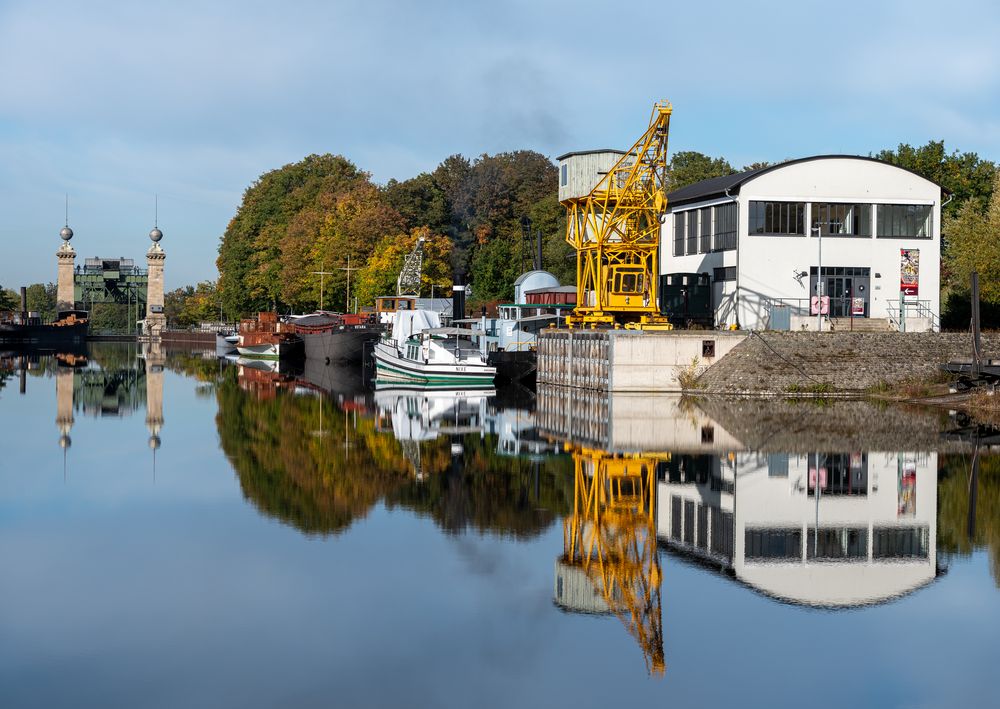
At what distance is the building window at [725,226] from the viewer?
167 ft

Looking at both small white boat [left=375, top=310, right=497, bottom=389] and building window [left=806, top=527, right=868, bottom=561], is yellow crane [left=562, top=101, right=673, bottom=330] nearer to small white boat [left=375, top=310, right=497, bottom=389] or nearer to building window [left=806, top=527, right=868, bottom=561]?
small white boat [left=375, top=310, right=497, bottom=389]

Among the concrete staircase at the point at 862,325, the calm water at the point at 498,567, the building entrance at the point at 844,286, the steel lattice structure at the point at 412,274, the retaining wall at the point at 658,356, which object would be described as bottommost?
the calm water at the point at 498,567

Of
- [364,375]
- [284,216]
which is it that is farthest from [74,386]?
[284,216]

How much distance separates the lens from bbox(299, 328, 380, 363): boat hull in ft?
249

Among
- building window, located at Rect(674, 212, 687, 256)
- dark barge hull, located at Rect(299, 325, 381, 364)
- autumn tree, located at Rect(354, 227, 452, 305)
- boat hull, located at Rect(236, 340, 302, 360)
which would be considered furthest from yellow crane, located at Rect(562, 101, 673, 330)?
autumn tree, located at Rect(354, 227, 452, 305)

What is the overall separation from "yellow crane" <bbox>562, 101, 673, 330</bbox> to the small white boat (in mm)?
5374

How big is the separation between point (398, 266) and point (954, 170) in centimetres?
4448

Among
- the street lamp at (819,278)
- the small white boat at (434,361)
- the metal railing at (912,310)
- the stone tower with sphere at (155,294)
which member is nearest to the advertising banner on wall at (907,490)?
the street lamp at (819,278)

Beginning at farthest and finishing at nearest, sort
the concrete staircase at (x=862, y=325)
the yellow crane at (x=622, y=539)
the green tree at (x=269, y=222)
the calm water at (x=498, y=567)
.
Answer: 1. the green tree at (x=269, y=222)
2. the concrete staircase at (x=862, y=325)
3. the yellow crane at (x=622, y=539)
4. the calm water at (x=498, y=567)

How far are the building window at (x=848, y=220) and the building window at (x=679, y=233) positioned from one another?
316 inches

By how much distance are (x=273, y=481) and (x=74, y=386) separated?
36.2 meters

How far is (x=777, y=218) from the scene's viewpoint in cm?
5059

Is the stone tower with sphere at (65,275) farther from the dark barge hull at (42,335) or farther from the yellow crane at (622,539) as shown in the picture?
the yellow crane at (622,539)

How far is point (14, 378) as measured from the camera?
64875 millimetres
